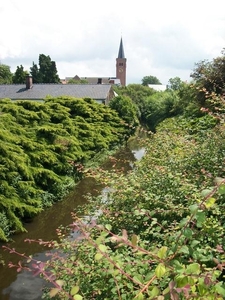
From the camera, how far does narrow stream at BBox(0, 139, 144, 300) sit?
8.20m

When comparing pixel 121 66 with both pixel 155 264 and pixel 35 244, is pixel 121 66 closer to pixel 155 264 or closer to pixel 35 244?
pixel 35 244

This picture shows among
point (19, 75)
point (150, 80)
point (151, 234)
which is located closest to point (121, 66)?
point (150, 80)

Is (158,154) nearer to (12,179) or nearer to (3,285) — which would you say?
(3,285)

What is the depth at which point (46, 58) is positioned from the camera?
60.2 m

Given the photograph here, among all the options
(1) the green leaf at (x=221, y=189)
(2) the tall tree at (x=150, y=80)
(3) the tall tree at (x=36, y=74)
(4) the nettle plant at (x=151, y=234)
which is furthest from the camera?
(2) the tall tree at (x=150, y=80)

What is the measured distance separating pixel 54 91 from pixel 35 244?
34.2 m

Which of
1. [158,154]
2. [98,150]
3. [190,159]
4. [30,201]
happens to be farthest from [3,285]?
[98,150]

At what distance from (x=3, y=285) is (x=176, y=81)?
2171 inches

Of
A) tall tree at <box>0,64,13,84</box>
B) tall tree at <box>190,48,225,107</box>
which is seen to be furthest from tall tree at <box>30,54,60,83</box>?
tall tree at <box>190,48,225,107</box>

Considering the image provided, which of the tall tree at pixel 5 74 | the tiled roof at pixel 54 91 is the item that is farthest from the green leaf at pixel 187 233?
the tall tree at pixel 5 74

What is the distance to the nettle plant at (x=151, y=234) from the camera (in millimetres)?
1776

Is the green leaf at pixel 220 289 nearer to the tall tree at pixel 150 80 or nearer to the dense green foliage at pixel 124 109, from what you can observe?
the dense green foliage at pixel 124 109

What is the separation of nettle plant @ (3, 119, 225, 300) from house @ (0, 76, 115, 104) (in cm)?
3556

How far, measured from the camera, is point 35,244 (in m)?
10.8
